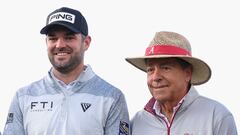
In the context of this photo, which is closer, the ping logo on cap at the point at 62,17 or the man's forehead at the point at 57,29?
the man's forehead at the point at 57,29

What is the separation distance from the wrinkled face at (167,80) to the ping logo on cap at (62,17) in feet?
3.64

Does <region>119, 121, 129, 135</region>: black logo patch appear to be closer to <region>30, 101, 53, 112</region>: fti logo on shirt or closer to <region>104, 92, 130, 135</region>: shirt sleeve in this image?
<region>104, 92, 130, 135</region>: shirt sleeve

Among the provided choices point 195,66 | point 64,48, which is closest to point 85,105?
point 64,48

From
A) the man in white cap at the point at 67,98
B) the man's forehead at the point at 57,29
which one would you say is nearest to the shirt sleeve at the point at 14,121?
the man in white cap at the point at 67,98

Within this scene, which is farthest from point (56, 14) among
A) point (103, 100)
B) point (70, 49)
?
point (103, 100)

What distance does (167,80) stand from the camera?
8094 mm

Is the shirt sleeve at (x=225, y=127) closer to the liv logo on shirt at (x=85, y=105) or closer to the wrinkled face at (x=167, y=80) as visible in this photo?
the wrinkled face at (x=167, y=80)

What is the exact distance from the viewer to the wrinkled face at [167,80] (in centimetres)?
811

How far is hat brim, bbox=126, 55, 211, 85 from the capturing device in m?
8.19

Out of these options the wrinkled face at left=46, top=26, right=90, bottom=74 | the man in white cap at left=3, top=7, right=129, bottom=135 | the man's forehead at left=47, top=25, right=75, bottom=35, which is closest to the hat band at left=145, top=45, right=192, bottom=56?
the man in white cap at left=3, top=7, right=129, bottom=135

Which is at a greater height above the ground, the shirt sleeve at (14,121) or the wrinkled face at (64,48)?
the wrinkled face at (64,48)

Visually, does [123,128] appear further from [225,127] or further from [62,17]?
[62,17]

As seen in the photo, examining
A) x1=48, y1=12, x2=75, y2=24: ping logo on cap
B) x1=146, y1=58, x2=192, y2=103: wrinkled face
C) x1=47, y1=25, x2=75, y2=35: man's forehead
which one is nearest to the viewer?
x1=146, y1=58, x2=192, y2=103: wrinkled face

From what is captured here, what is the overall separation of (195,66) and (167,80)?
47 centimetres
